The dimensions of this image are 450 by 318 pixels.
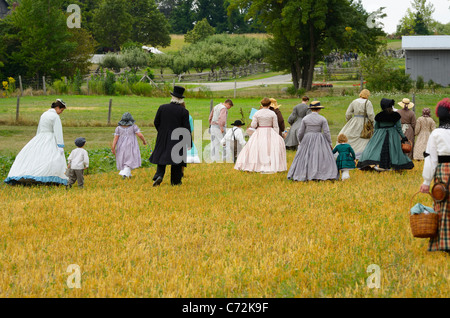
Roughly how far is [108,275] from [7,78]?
48.7 meters

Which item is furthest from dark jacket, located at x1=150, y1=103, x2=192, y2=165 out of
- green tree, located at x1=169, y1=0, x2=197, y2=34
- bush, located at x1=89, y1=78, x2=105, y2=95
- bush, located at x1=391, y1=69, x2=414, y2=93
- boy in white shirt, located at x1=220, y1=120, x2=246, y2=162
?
green tree, located at x1=169, y1=0, x2=197, y2=34

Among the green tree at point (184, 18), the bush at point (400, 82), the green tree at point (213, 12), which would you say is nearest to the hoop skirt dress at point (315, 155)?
the bush at point (400, 82)

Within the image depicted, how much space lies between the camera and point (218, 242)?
26.4ft

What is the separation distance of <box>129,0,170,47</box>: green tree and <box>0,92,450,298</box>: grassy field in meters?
80.7

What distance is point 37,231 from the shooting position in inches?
348

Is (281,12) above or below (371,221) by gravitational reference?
above

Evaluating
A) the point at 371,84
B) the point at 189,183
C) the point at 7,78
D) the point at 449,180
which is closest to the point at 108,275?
the point at 449,180

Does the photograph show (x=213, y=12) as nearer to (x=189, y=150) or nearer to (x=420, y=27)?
(x=420, y=27)

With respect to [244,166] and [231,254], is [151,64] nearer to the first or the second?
[244,166]

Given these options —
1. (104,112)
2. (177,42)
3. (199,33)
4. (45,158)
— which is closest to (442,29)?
(199,33)

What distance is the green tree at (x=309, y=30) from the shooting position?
46.4 meters

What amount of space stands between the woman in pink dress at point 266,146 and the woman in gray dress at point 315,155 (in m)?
1.02

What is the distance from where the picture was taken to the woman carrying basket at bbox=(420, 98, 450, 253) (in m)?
7.11

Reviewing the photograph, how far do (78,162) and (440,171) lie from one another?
7.82 m
